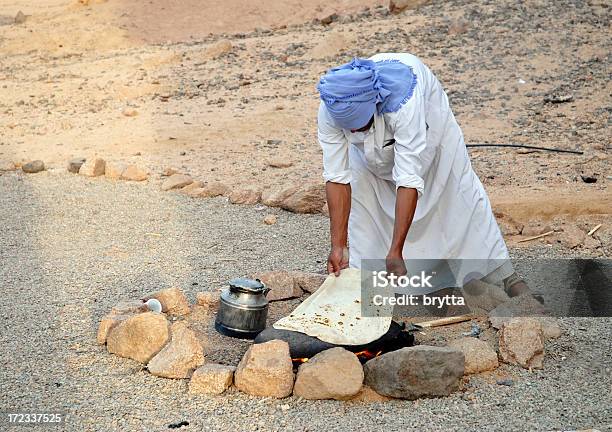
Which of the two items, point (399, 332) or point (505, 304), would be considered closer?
point (399, 332)

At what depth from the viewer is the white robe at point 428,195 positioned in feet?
15.2

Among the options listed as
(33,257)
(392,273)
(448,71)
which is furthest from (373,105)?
(448,71)

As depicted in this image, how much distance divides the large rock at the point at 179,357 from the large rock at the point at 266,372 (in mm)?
280

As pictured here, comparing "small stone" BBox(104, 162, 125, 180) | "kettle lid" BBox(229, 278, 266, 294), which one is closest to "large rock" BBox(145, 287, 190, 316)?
"kettle lid" BBox(229, 278, 266, 294)

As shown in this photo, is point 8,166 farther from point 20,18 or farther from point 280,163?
point 20,18

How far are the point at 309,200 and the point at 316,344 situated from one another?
9.35ft

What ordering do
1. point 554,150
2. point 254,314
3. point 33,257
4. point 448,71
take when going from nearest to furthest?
point 254,314 < point 33,257 < point 554,150 < point 448,71

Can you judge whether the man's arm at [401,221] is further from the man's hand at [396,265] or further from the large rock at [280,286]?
the large rock at [280,286]

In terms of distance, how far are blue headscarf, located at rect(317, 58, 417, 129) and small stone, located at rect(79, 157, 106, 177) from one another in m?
4.38

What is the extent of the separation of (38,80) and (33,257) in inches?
278

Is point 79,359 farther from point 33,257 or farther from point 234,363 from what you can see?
point 33,257

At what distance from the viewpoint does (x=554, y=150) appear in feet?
27.4

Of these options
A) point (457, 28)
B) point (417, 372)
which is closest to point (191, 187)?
point (417, 372)

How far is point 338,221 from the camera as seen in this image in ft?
15.3
